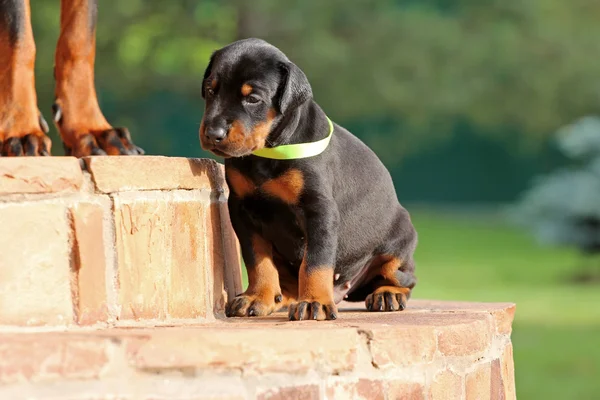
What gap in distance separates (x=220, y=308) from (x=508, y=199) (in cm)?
2001

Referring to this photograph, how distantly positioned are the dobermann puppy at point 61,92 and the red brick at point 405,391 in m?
1.26

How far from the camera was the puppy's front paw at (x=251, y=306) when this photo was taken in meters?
3.38

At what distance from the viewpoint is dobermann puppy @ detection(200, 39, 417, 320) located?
124 inches

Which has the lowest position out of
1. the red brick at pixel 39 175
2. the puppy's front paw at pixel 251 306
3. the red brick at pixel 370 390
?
the red brick at pixel 370 390

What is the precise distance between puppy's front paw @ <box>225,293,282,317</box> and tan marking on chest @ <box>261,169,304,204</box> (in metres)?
0.35

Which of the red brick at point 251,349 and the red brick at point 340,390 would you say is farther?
the red brick at point 340,390

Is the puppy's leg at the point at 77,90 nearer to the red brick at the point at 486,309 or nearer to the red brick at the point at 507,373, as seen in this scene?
the red brick at the point at 486,309

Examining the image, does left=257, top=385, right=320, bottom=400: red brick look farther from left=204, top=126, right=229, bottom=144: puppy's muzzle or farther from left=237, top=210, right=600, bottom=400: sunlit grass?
left=237, top=210, right=600, bottom=400: sunlit grass

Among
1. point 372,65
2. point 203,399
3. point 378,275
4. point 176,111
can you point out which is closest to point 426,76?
point 372,65

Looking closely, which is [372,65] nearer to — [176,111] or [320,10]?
[320,10]

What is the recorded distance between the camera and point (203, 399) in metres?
2.74

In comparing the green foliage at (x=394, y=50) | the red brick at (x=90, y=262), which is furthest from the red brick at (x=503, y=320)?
Answer: the green foliage at (x=394, y=50)

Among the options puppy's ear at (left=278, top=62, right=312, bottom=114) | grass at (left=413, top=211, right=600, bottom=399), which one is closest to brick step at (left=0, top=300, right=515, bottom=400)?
puppy's ear at (left=278, top=62, right=312, bottom=114)

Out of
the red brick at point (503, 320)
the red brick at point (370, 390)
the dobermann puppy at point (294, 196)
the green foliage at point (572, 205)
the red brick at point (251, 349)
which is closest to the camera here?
the red brick at point (251, 349)
